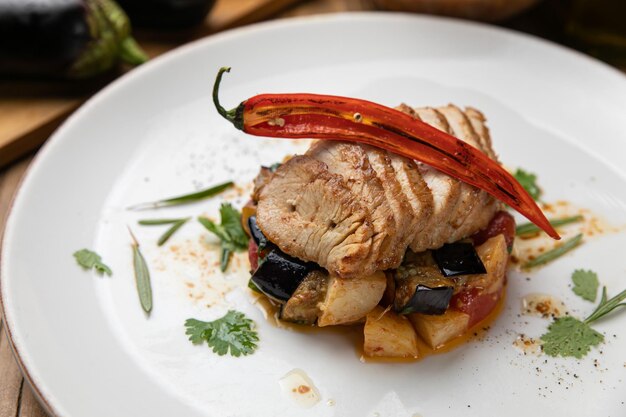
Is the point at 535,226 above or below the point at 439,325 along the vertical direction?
above

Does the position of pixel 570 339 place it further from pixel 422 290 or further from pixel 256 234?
pixel 256 234

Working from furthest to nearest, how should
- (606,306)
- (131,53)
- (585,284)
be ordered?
(131,53)
(585,284)
(606,306)

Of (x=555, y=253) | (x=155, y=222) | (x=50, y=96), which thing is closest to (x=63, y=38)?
(x=50, y=96)

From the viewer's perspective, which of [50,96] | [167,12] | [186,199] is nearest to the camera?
[186,199]

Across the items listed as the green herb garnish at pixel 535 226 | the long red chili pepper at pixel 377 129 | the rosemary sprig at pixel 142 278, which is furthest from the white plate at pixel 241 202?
the long red chili pepper at pixel 377 129

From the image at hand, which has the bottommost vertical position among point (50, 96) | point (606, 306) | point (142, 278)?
point (50, 96)

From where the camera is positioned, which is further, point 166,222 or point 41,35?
point 41,35
